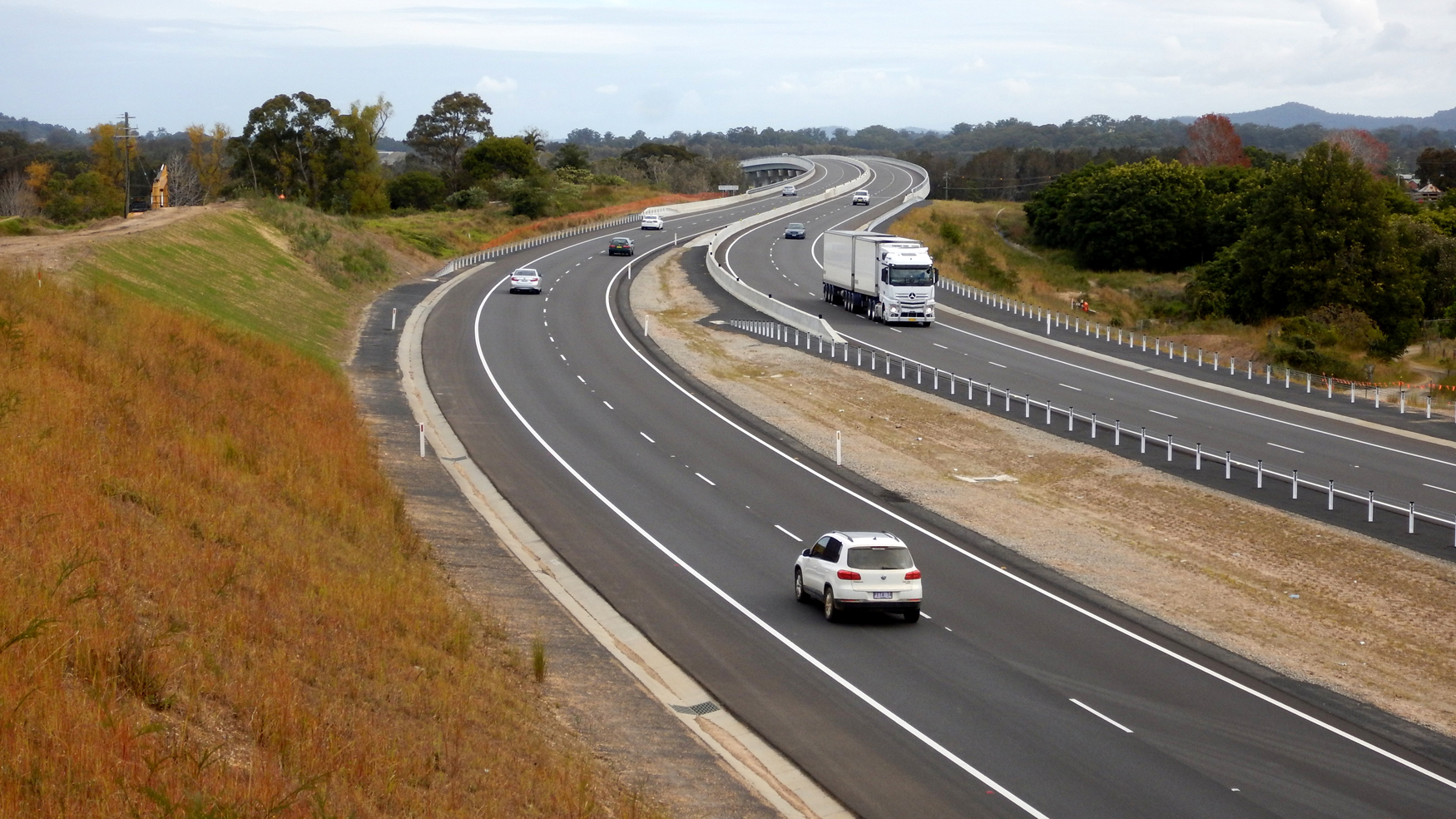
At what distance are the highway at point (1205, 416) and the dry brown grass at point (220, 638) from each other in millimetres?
19354

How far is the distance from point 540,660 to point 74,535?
5.59 m

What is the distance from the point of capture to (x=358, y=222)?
82875 mm

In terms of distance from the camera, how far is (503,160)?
12744 cm

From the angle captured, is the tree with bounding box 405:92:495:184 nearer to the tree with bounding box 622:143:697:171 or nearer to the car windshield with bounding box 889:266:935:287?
the tree with bounding box 622:143:697:171

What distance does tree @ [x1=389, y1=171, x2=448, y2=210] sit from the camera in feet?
408

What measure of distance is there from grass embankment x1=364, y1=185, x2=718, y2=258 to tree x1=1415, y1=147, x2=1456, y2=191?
9115 centimetres

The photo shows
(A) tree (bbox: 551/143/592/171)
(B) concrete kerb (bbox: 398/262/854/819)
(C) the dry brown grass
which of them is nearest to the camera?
(C) the dry brown grass

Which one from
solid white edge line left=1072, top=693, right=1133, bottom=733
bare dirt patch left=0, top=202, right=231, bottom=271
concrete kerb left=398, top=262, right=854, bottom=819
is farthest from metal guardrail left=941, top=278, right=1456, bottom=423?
bare dirt patch left=0, top=202, right=231, bottom=271

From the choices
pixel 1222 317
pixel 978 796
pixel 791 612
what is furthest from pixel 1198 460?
pixel 1222 317

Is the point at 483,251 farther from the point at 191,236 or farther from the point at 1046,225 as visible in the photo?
the point at 1046,225

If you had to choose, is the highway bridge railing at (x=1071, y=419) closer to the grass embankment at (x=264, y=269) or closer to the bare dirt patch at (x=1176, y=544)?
the bare dirt patch at (x=1176, y=544)

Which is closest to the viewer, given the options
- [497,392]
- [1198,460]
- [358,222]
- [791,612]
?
[791,612]

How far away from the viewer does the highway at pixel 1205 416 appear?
98.6 feet

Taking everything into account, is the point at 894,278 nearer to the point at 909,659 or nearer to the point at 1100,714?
the point at 909,659
